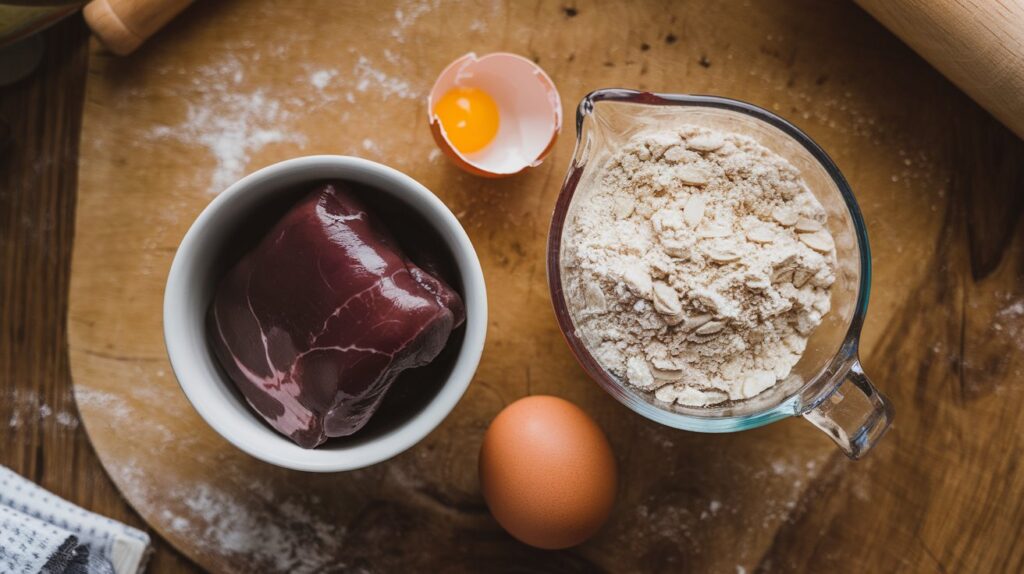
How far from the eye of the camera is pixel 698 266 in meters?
1.10

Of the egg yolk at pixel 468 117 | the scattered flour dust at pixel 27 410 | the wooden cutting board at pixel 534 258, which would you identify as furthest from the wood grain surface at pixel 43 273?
the egg yolk at pixel 468 117

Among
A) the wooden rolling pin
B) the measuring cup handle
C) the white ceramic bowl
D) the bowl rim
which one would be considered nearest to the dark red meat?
the white ceramic bowl

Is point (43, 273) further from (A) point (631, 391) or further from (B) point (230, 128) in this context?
→ (A) point (631, 391)

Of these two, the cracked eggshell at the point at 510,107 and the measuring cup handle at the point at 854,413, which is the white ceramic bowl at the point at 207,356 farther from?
the measuring cup handle at the point at 854,413

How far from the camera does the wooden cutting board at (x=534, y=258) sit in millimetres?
1289

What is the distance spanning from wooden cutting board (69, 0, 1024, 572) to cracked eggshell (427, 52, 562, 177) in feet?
0.11

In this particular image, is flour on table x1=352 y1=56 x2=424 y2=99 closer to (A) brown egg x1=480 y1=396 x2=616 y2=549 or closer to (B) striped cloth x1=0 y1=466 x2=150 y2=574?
(A) brown egg x1=480 y1=396 x2=616 y2=549

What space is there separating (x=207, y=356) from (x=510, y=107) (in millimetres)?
607

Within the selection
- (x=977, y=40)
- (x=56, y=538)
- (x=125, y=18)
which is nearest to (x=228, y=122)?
(x=125, y=18)

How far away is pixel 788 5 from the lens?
1.30 metres

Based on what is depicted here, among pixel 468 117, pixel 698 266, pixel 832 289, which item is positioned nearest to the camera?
pixel 698 266

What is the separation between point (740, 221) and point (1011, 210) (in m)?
0.51

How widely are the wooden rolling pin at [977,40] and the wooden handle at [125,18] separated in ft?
3.53

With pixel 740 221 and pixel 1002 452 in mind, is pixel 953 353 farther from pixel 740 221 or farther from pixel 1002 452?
pixel 740 221
